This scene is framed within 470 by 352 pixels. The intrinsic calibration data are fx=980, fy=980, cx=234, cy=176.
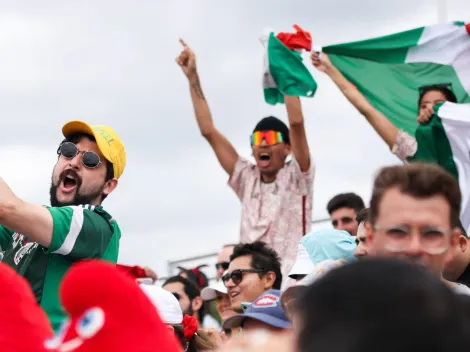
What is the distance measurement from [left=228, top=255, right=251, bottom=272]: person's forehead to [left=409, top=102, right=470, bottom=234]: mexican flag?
1181 mm

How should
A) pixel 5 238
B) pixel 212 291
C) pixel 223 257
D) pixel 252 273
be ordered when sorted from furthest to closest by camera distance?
pixel 223 257, pixel 212 291, pixel 252 273, pixel 5 238

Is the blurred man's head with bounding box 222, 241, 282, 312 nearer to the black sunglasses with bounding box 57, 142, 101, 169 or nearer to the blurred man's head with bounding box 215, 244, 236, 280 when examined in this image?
the blurred man's head with bounding box 215, 244, 236, 280

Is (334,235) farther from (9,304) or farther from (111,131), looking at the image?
(9,304)

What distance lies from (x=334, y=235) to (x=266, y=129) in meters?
2.44

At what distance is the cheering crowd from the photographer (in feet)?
3.51

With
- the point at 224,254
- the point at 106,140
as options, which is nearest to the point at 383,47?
the point at 224,254

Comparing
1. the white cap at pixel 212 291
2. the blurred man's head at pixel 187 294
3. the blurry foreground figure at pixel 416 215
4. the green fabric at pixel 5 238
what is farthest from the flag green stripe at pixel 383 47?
the blurry foreground figure at pixel 416 215

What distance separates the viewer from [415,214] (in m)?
2.68

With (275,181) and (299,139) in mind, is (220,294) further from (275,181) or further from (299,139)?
(299,139)

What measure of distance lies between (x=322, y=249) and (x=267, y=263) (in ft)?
5.08

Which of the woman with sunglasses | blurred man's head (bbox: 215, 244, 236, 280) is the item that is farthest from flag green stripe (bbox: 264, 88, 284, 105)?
blurred man's head (bbox: 215, 244, 236, 280)

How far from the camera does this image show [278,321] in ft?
13.0

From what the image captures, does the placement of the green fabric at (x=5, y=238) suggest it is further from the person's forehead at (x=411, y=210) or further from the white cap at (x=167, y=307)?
the person's forehead at (x=411, y=210)

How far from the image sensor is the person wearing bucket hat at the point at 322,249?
14.7ft
